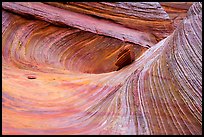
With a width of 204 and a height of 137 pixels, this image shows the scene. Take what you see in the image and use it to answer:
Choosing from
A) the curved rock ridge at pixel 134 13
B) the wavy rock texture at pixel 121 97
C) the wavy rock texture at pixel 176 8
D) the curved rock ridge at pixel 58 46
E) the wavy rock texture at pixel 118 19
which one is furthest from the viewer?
the wavy rock texture at pixel 176 8

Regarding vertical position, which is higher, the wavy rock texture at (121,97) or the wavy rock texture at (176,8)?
the wavy rock texture at (176,8)

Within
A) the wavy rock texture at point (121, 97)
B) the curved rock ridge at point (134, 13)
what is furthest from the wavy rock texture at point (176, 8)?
the wavy rock texture at point (121, 97)

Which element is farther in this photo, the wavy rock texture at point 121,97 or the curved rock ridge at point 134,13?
the curved rock ridge at point 134,13

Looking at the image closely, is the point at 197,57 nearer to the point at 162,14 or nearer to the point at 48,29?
the point at 48,29

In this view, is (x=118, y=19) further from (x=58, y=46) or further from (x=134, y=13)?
(x=58, y=46)

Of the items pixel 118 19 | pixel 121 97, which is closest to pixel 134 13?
pixel 118 19

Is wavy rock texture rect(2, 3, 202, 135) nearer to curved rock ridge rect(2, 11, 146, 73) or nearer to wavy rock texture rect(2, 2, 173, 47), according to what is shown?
curved rock ridge rect(2, 11, 146, 73)

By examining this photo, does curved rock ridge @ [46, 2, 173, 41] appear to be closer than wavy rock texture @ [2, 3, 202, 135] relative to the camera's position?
No

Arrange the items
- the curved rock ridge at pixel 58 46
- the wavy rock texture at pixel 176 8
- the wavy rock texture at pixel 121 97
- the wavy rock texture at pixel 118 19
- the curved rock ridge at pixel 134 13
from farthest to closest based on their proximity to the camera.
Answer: the wavy rock texture at pixel 176 8, the curved rock ridge at pixel 134 13, the wavy rock texture at pixel 118 19, the curved rock ridge at pixel 58 46, the wavy rock texture at pixel 121 97

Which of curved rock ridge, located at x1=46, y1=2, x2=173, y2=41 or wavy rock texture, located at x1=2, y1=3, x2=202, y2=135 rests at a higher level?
curved rock ridge, located at x1=46, y1=2, x2=173, y2=41

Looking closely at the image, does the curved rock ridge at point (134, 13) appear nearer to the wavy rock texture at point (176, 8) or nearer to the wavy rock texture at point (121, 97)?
the wavy rock texture at point (176, 8)

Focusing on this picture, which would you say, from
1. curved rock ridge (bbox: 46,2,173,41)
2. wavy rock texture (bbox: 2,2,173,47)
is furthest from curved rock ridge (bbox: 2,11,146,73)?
curved rock ridge (bbox: 46,2,173,41)
